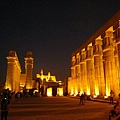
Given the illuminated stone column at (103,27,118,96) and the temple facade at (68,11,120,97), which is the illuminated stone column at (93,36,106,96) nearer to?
the temple facade at (68,11,120,97)

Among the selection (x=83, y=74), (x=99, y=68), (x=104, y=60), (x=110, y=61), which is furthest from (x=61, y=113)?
(x=83, y=74)

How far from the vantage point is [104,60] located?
2431cm

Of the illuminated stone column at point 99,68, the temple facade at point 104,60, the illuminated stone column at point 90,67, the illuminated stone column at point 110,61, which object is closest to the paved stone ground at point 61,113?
the illuminated stone column at point 110,61

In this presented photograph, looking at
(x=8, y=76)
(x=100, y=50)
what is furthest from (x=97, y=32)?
(x=8, y=76)

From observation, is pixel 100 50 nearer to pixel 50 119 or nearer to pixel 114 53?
pixel 114 53

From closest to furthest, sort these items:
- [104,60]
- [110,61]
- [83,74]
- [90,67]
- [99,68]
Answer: [110,61] < [104,60] < [99,68] < [90,67] < [83,74]

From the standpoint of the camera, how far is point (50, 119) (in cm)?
964

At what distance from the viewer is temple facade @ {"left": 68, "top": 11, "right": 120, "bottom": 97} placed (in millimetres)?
21141

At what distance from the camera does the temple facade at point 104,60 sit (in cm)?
2114

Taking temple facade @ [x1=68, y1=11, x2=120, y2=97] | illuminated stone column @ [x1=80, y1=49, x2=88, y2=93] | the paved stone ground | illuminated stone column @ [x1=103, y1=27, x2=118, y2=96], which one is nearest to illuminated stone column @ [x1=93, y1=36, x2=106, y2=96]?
temple facade @ [x1=68, y1=11, x2=120, y2=97]

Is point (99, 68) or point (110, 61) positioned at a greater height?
point (110, 61)

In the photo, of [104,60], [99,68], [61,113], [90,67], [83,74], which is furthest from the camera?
[83,74]

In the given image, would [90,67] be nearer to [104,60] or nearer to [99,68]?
[99,68]

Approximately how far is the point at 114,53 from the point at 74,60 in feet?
65.5
